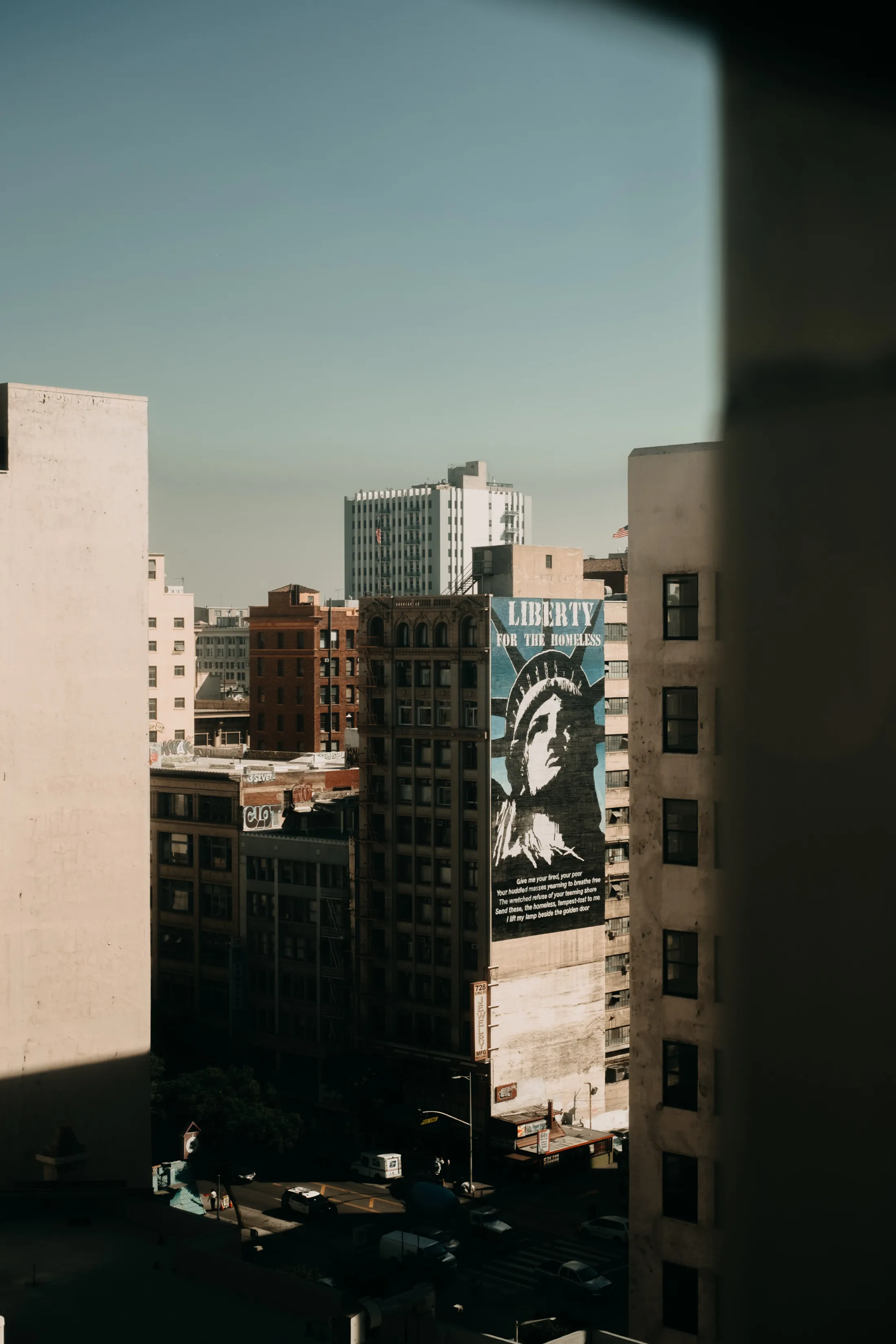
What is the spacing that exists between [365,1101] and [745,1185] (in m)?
33.9

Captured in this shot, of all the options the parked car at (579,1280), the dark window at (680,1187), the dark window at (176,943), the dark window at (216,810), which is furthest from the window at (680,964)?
A: the dark window at (176,943)

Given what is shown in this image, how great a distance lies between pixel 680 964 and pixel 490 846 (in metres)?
26.2

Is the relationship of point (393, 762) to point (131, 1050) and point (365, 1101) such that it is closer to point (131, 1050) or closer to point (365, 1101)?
point (365, 1101)

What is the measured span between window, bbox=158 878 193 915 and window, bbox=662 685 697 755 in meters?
33.3

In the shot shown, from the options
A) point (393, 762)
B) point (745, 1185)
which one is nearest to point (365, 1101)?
point (393, 762)

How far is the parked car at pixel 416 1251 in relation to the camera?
81.0ft

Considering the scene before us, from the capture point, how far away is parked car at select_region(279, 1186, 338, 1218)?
27766 millimetres

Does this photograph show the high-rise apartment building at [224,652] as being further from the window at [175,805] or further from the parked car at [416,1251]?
the parked car at [416,1251]

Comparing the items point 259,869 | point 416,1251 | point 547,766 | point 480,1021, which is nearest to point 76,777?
point 416,1251

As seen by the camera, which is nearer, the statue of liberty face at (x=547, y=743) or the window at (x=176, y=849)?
the statue of liberty face at (x=547, y=743)

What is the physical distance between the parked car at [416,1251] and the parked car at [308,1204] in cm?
229

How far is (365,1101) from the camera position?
34406 millimetres

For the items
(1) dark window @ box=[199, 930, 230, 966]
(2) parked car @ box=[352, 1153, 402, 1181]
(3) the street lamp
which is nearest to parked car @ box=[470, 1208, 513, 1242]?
(3) the street lamp

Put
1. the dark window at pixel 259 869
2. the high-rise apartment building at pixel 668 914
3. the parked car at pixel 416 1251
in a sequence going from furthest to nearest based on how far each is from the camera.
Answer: the dark window at pixel 259 869 < the parked car at pixel 416 1251 < the high-rise apartment building at pixel 668 914
